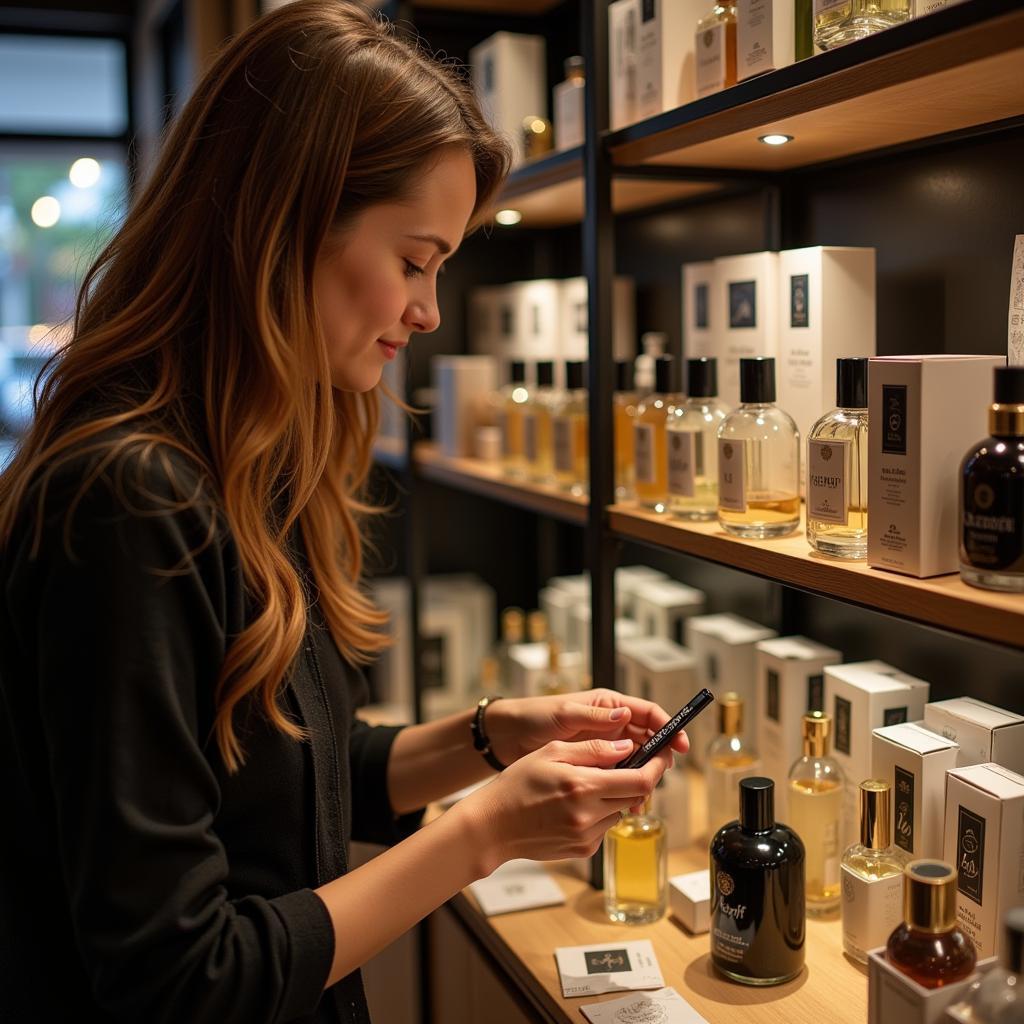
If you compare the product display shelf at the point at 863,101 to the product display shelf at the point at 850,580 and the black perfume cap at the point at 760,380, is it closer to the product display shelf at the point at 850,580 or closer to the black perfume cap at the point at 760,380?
the black perfume cap at the point at 760,380

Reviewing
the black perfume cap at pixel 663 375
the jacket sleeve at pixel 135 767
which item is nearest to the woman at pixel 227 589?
the jacket sleeve at pixel 135 767

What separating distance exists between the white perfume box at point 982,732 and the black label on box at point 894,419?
331 mm

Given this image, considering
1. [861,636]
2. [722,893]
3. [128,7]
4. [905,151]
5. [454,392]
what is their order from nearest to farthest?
[722,893], [905,151], [861,636], [454,392], [128,7]

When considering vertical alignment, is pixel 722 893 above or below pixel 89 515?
below

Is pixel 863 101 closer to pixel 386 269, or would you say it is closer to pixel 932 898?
pixel 386 269

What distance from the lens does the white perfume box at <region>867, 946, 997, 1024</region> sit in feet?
3.02

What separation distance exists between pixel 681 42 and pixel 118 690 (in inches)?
39.2

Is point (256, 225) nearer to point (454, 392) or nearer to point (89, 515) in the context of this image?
point (89, 515)

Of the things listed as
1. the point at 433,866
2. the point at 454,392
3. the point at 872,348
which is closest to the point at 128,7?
the point at 454,392

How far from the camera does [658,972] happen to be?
1.30m

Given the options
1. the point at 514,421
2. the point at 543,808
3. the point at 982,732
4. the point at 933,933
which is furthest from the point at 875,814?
the point at 514,421

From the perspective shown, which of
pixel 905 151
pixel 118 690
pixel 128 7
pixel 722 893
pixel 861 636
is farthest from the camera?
pixel 128 7

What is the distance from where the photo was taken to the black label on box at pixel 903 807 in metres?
1.18

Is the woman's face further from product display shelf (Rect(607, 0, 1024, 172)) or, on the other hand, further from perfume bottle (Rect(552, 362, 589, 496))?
perfume bottle (Rect(552, 362, 589, 496))
